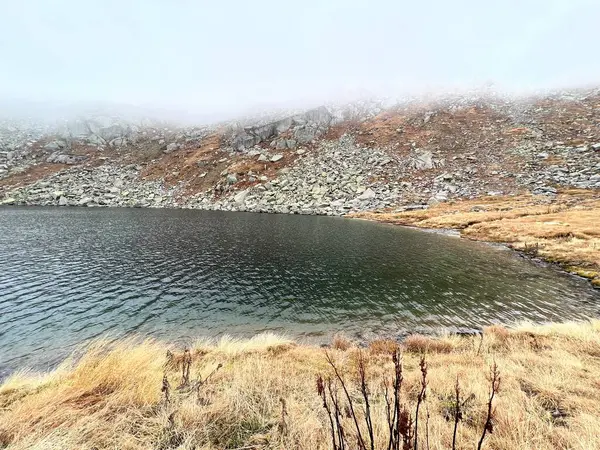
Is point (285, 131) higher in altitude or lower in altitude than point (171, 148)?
higher

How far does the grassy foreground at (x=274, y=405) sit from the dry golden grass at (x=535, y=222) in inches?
985

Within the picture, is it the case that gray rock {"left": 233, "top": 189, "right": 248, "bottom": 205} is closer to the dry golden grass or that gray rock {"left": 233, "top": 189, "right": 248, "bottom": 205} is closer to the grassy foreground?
the dry golden grass

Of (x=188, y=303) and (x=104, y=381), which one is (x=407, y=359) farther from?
(x=188, y=303)

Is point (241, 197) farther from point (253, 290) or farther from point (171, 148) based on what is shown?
point (253, 290)

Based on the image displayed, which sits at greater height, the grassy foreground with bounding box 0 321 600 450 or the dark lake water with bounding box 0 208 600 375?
the grassy foreground with bounding box 0 321 600 450

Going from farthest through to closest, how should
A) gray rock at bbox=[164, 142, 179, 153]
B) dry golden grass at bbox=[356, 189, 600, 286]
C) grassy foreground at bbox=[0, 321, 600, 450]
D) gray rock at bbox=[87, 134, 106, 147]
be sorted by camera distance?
1. gray rock at bbox=[87, 134, 106, 147]
2. gray rock at bbox=[164, 142, 179, 153]
3. dry golden grass at bbox=[356, 189, 600, 286]
4. grassy foreground at bbox=[0, 321, 600, 450]

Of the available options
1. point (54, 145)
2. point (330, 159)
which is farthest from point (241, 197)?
point (54, 145)

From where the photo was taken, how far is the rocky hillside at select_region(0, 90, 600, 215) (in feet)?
249

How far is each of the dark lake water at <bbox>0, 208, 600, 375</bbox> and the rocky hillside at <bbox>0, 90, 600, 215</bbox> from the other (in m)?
A: 44.1

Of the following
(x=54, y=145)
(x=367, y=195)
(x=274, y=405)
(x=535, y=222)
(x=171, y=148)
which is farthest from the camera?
(x=171, y=148)

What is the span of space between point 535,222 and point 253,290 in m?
48.7

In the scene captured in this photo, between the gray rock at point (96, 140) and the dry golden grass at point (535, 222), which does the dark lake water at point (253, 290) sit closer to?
the dry golden grass at point (535, 222)

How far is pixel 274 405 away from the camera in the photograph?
605cm

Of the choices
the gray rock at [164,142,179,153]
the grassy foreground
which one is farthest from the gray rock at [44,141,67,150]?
the grassy foreground
